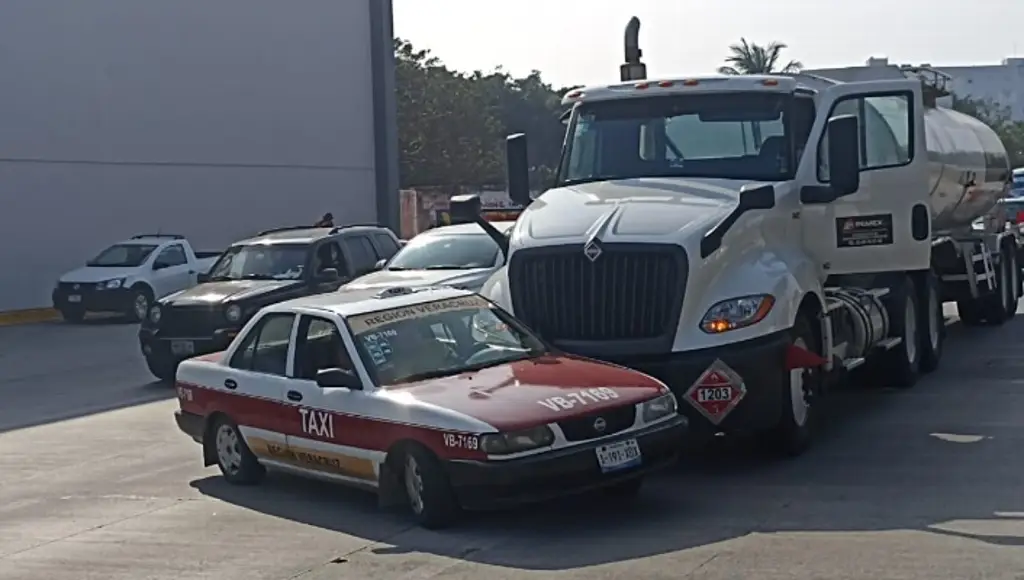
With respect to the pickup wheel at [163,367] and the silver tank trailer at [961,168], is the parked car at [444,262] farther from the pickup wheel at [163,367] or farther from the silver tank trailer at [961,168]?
the silver tank trailer at [961,168]

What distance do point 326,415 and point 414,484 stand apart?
3.38ft

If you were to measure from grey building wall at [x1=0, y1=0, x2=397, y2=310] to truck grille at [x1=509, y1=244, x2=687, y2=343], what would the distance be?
23.5 meters

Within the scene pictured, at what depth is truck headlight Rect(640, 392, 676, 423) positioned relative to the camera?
1012 cm

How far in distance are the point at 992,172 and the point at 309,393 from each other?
1257 cm

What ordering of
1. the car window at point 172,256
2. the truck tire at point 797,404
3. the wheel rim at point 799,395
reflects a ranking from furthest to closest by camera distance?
the car window at point 172,256, the wheel rim at point 799,395, the truck tire at point 797,404

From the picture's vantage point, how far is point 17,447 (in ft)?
48.3

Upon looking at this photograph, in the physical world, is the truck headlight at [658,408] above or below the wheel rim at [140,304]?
above

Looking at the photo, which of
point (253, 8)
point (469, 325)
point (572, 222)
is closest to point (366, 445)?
point (469, 325)

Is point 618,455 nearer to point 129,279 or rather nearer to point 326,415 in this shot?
point 326,415

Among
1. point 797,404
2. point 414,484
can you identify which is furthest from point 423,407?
point 797,404

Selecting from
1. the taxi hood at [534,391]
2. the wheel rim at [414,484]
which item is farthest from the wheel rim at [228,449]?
the wheel rim at [414,484]

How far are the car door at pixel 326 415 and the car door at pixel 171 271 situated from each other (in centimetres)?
2007

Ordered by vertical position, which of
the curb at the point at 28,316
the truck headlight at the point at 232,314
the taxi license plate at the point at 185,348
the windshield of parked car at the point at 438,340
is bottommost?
the curb at the point at 28,316

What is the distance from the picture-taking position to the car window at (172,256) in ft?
103
